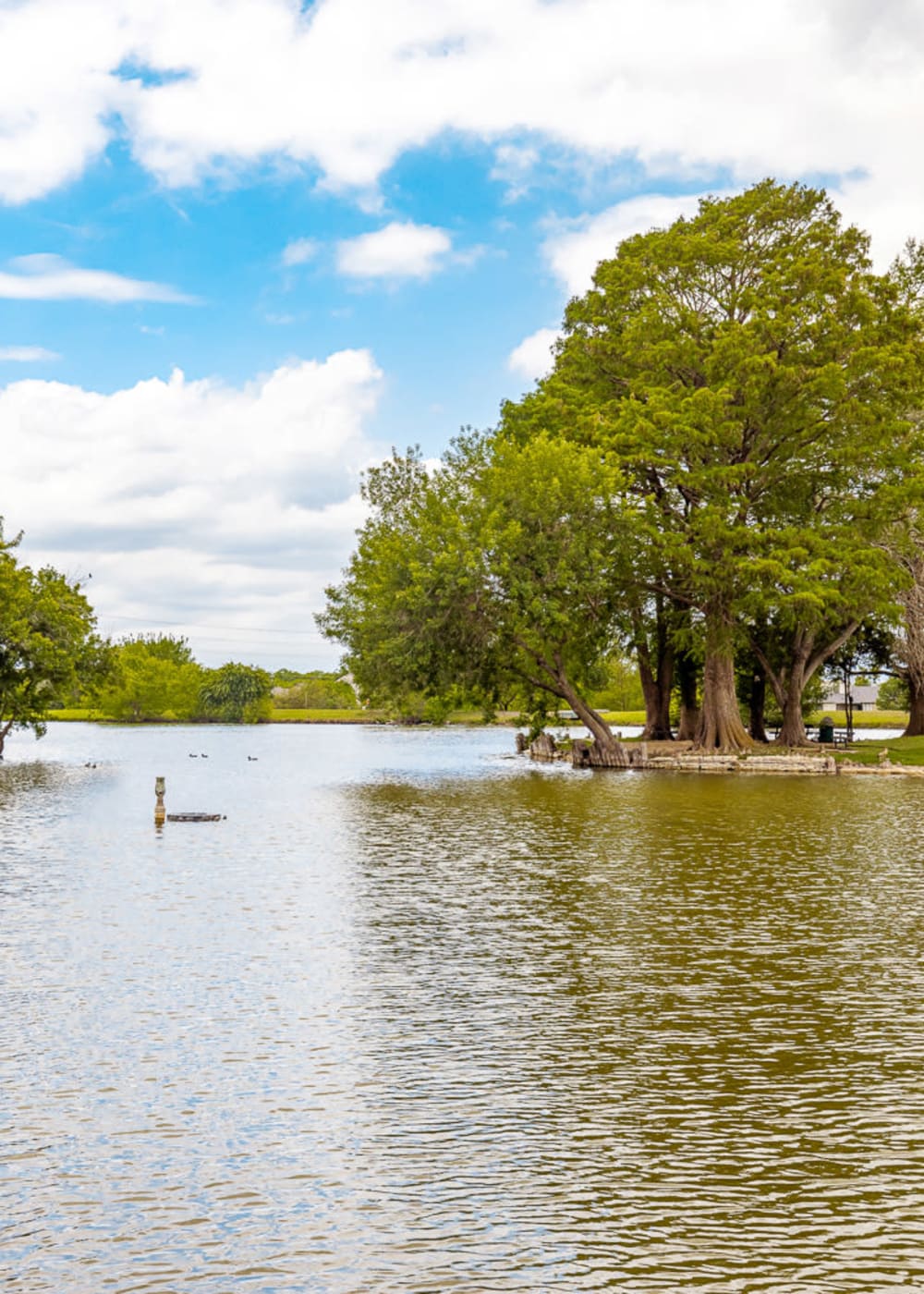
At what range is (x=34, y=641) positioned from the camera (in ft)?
231

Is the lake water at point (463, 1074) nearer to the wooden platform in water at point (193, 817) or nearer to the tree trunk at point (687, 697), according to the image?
the wooden platform in water at point (193, 817)

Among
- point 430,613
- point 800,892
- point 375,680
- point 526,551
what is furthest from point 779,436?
point 800,892

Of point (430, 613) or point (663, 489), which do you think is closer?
point (430, 613)

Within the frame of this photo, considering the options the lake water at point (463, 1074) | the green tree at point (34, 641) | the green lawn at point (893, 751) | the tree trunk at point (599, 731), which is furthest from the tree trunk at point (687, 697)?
the lake water at point (463, 1074)

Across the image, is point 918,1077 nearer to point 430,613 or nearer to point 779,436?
point 430,613

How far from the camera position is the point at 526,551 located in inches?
2254

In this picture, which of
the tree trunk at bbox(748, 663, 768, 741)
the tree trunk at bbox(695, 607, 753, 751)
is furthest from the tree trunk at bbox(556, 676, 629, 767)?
the tree trunk at bbox(748, 663, 768, 741)

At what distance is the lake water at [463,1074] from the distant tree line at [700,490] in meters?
31.0

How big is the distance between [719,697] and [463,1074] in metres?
51.9

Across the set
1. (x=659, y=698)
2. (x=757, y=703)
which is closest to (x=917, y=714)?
(x=757, y=703)

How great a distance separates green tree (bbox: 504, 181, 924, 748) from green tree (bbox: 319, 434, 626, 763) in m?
3.08

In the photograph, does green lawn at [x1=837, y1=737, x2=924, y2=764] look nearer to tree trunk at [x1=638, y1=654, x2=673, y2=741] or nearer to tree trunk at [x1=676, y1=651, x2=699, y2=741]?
tree trunk at [x1=676, y1=651, x2=699, y2=741]

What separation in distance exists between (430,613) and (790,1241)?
163 ft

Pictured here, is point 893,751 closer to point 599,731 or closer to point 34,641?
point 599,731
